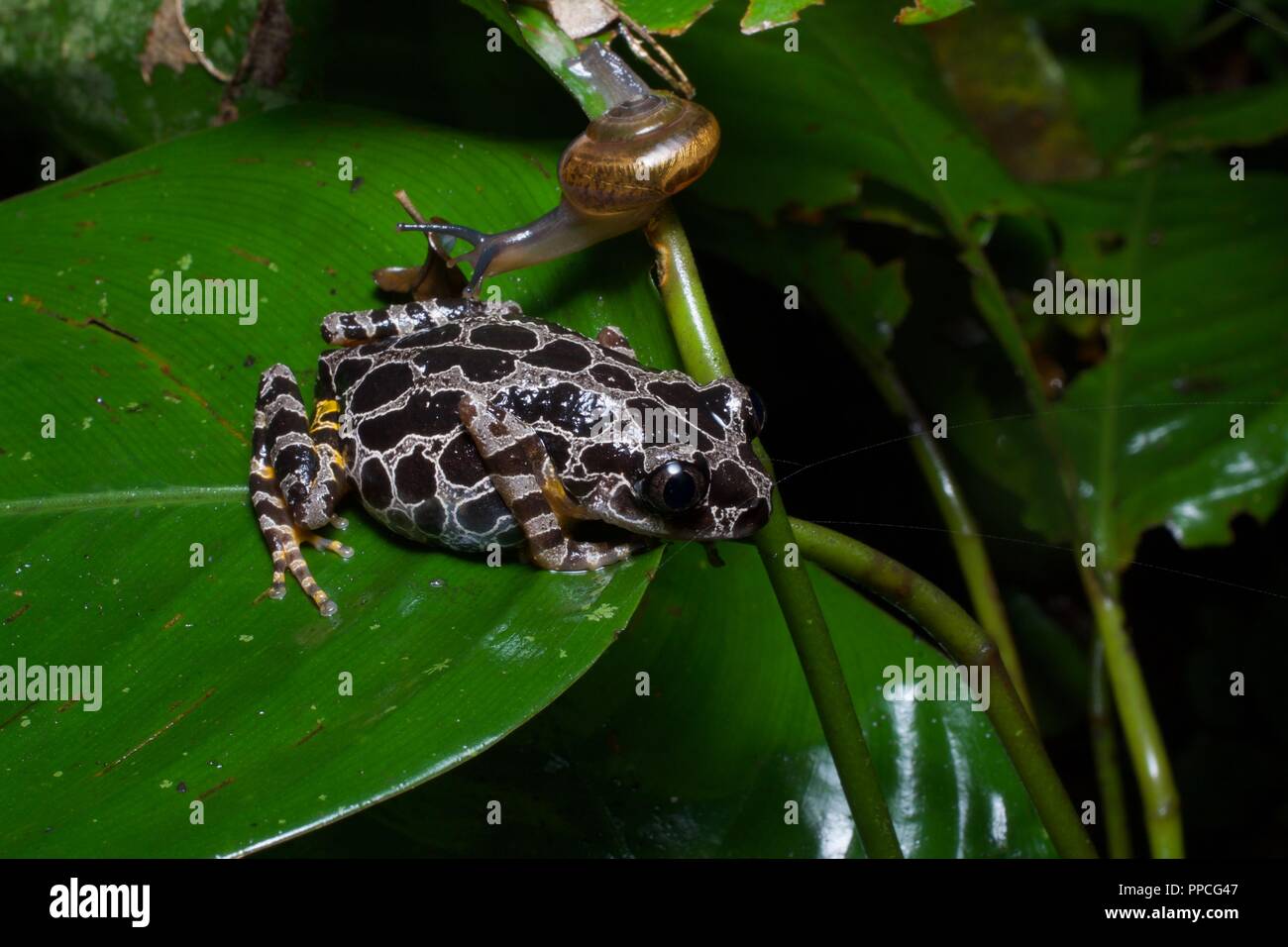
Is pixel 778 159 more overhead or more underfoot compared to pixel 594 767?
more overhead

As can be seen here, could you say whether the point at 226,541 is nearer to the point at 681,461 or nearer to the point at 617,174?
the point at 681,461

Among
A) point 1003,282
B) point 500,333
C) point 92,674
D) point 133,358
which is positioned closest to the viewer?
point 92,674

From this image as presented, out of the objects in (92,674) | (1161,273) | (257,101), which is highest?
(257,101)

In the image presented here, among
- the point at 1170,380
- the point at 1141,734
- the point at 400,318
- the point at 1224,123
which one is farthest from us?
the point at 1224,123

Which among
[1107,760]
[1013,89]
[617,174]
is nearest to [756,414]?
[617,174]

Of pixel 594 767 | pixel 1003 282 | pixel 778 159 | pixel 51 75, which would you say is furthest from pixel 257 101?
pixel 1003 282

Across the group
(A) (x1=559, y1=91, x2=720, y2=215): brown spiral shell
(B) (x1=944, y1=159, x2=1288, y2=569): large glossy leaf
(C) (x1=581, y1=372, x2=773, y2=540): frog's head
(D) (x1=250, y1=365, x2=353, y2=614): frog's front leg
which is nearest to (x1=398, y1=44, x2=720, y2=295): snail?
(A) (x1=559, y1=91, x2=720, y2=215): brown spiral shell

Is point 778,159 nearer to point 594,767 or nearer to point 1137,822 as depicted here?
point 594,767
